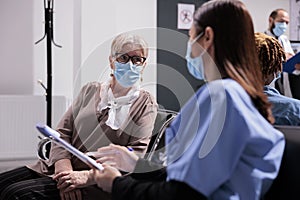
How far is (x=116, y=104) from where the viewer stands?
203cm

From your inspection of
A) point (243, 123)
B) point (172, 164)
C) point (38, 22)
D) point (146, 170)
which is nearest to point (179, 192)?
point (172, 164)

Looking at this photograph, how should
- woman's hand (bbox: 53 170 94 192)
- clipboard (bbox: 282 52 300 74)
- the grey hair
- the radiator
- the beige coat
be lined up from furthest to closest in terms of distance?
the radiator → clipboard (bbox: 282 52 300 74) → the grey hair → the beige coat → woman's hand (bbox: 53 170 94 192)

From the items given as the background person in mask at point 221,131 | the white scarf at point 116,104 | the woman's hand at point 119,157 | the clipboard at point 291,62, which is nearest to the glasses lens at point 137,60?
the white scarf at point 116,104

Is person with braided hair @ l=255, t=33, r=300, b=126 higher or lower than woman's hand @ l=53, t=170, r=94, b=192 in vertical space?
higher

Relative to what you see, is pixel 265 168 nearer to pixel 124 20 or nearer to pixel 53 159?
pixel 53 159

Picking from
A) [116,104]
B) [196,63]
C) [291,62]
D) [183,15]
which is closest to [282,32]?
[291,62]

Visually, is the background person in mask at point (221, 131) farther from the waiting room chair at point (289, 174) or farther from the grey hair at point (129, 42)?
the grey hair at point (129, 42)

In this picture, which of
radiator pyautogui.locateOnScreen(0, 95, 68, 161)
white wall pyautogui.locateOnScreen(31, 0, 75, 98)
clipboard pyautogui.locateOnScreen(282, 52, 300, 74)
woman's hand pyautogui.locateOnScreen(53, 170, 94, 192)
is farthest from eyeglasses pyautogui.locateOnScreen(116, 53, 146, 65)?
white wall pyautogui.locateOnScreen(31, 0, 75, 98)

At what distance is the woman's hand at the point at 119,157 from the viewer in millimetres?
1303

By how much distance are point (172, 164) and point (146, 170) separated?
1.35 feet

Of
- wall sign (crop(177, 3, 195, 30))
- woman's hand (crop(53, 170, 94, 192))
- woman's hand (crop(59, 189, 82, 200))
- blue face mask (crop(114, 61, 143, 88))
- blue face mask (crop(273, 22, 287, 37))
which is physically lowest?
woman's hand (crop(59, 189, 82, 200))

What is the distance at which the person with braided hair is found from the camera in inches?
61.9

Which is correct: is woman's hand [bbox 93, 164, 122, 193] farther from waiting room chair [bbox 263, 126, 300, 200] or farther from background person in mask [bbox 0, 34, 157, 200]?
background person in mask [bbox 0, 34, 157, 200]

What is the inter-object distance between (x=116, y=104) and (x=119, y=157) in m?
0.71
